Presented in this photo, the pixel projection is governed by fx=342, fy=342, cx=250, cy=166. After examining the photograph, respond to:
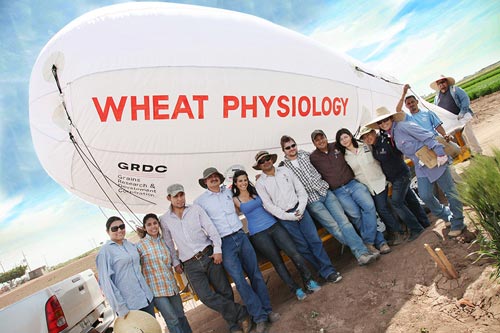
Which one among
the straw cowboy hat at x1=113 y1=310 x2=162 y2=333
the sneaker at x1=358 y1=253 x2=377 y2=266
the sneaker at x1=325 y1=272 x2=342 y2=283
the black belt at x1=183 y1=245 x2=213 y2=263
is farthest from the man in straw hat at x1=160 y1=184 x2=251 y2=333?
the sneaker at x1=358 y1=253 x2=377 y2=266

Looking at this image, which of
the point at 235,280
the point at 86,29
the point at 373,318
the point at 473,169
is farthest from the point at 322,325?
the point at 86,29

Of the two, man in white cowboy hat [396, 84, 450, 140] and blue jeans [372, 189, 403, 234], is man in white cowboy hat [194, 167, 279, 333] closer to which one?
blue jeans [372, 189, 403, 234]

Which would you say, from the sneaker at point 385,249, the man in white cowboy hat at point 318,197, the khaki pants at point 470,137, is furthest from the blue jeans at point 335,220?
the khaki pants at point 470,137

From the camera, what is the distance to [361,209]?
4918 mm

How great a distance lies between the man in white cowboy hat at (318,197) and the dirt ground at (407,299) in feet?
1.93

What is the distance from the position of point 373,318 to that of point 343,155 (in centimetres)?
225

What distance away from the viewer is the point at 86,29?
486 cm

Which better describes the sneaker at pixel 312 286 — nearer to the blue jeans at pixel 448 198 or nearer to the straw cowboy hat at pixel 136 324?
the blue jeans at pixel 448 198

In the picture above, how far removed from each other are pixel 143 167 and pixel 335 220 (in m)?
2.92

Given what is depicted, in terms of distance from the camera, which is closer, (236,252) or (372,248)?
(236,252)

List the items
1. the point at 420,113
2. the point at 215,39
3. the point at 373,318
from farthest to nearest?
the point at 420,113, the point at 215,39, the point at 373,318

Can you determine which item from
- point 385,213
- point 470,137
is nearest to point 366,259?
point 385,213

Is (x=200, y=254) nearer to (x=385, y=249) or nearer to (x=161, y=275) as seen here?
(x=161, y=275)

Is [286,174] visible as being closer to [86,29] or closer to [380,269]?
[380,269]
